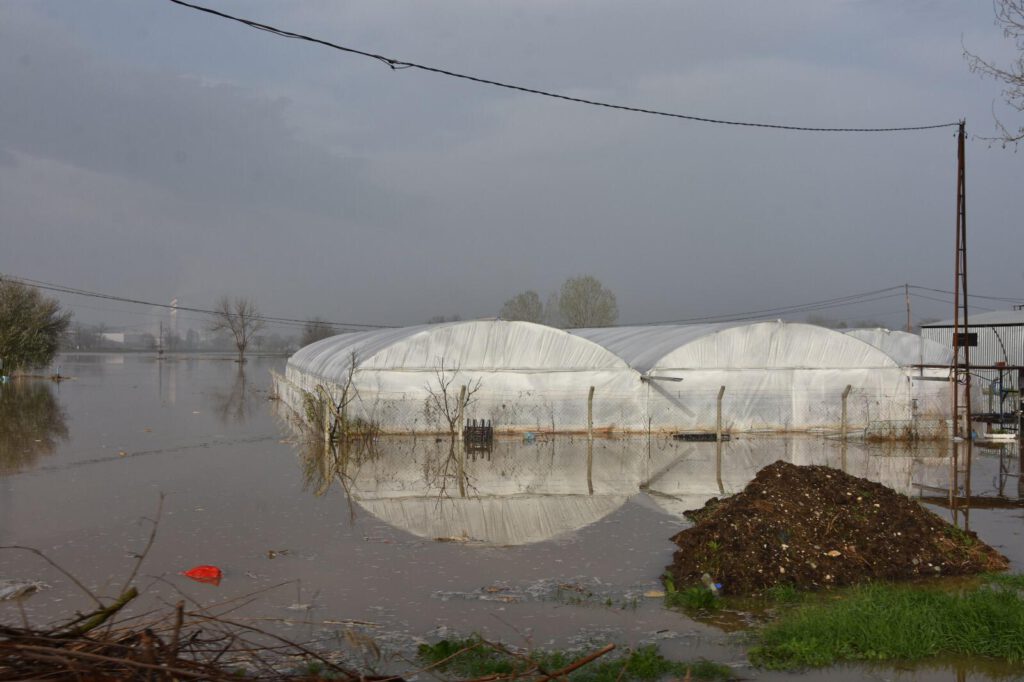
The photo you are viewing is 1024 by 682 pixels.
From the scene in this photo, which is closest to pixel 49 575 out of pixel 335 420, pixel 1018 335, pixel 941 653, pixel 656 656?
pixel 656 656

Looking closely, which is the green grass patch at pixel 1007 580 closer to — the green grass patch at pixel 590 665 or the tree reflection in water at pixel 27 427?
the green grass patch at pixel 590 665

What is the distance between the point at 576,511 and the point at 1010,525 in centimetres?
598

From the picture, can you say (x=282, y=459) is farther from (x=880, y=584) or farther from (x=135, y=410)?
(x=135, y=410)

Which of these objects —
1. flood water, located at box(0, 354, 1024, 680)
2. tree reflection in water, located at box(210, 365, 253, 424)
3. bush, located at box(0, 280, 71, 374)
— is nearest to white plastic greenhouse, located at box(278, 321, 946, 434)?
flood water, located at box(0, 354, 1024, 680)

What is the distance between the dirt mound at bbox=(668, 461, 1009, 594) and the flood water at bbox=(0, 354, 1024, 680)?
70cm

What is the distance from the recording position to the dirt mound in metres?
8.58

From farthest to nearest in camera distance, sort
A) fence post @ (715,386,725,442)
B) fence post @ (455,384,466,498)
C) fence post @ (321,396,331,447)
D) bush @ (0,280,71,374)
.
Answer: bush @ (0,280,71,374)
fence post @ (715,386,725,442)
fence post @ (321,396,331,447)
fence post @ (455,384,466,498)

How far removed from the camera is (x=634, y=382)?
2273 centimetres

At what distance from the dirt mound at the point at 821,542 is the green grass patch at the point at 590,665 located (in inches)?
91.3

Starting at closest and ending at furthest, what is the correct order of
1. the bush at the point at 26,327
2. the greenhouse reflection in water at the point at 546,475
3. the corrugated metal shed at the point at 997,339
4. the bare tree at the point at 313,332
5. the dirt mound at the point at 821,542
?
the dirt mound at the point at 821,542 → the greenhouse reflection in water at the point at 546,475 → the corrugated metal shed at the point at 997,339 → the bush at the point at 26,327 → the bare tree at the point at 313,332

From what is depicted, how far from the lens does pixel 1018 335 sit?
39.7 meters

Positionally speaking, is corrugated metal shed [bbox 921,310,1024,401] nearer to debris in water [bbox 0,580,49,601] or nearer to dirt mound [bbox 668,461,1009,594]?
dirt mound [bbox 668,461,1009,594]

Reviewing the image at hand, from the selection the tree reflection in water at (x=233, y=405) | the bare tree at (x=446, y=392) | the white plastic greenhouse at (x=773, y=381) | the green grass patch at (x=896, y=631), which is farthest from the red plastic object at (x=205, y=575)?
the tree reflection in water at (x=233, y=405)

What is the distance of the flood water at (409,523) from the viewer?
24.3ft
